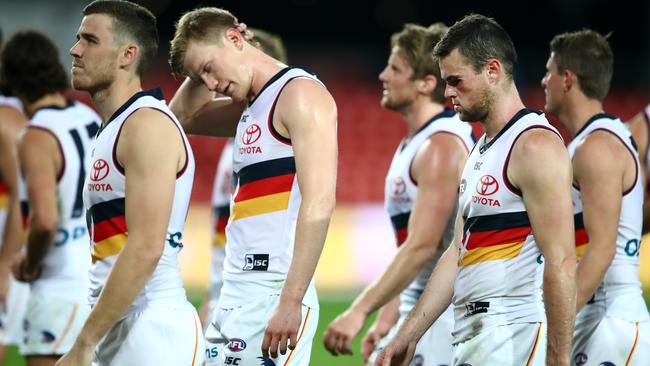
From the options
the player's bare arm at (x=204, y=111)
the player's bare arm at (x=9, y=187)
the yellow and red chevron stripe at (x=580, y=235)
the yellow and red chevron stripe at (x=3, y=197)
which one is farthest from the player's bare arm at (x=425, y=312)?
the yellow and red chevron stripe at (x=3, y=197)

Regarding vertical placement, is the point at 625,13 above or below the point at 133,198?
above

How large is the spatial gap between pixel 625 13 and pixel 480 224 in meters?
27.6

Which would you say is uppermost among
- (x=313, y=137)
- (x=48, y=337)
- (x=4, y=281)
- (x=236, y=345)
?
(x=313, y=137)

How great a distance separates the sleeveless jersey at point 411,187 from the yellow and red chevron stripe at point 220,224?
1.84m

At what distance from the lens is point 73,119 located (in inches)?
256

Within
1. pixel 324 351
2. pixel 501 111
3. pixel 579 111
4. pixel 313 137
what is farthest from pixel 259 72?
pixel 324 351

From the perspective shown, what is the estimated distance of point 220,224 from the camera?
788 centimetres

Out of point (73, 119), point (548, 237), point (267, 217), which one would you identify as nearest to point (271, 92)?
point (267, 217)

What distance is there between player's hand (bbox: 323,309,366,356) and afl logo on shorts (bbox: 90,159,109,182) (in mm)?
1813

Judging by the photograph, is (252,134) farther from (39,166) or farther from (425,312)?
(39,166)

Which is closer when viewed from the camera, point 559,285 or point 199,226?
point 559,285

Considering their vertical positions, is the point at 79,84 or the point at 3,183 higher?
the point at 79,84

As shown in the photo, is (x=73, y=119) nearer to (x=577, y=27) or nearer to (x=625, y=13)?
(x=577, y=27)

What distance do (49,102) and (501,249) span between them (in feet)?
11.7
